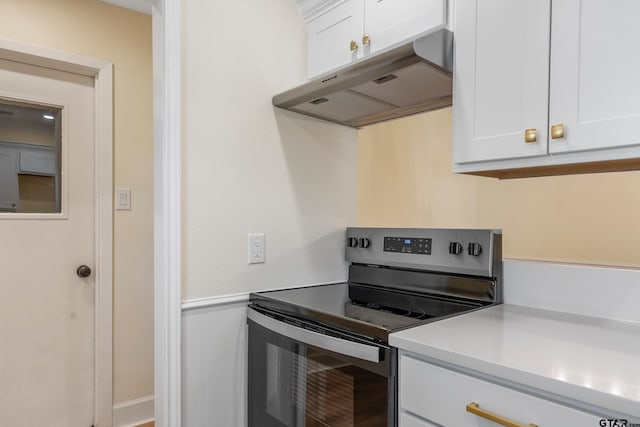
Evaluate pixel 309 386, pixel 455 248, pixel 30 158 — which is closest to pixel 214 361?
pixel 309 386

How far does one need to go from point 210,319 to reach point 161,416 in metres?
0.36

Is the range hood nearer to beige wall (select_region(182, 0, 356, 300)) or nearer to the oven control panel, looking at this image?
beige wall (select_region(182, 0, 356, 300))

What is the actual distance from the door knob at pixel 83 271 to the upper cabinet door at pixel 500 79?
2004 mm

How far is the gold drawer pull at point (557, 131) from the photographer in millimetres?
1061

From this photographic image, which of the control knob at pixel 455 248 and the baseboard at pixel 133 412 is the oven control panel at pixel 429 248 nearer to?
the control knob at pixel 455 248

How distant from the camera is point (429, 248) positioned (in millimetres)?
1555

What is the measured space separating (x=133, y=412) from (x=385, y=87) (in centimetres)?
227

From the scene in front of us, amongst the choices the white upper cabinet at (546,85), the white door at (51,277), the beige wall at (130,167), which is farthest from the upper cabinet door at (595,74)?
the white door at (51,277)

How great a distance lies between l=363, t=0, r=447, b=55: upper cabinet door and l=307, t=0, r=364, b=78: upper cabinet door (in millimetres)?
48

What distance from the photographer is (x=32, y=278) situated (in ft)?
6.61

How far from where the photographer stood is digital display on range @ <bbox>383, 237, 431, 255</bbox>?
1570mm

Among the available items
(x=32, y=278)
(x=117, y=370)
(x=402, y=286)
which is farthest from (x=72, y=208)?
(x=402, y=286)

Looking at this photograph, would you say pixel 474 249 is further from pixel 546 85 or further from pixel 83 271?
pixel 83 271

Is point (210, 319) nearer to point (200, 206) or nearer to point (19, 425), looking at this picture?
point (200, 206)
